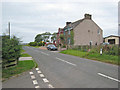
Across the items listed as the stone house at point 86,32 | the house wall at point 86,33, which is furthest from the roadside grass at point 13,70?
the house wall at point 86,33

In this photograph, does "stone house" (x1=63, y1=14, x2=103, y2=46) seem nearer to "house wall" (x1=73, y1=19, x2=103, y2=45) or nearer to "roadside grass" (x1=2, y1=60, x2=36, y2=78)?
"house wall" (x1=73, y1=19, x2=103, y2=45)

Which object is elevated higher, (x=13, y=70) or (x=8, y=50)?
(x=8, y=50)

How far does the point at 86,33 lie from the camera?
3819 cm

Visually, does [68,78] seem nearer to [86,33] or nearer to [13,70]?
[13,70]

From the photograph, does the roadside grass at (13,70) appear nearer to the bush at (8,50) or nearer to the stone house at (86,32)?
the bush at (8,50)

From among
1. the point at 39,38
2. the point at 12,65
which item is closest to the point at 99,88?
the point at 12,65

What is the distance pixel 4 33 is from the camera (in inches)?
343

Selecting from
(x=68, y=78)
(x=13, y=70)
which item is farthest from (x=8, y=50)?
(x=68, y=78)

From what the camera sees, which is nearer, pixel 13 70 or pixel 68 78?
pixel 68 78

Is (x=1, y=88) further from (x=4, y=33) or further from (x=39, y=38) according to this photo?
(x=39, y=38)

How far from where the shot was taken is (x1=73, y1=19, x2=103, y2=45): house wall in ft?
122

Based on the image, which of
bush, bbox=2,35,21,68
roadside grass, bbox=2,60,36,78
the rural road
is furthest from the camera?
bush, bbox=2,35,21,68

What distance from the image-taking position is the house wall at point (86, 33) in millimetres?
37094

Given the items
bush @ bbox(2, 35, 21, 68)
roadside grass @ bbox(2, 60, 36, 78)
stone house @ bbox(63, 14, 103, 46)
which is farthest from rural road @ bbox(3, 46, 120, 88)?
stone house @ bbox(63, 14, 103, 46)
